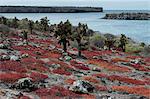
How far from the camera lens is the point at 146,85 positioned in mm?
48250

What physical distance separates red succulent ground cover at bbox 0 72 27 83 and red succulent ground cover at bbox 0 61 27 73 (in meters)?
2.69

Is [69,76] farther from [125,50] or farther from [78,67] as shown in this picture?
[125,50]

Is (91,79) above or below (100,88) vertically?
below

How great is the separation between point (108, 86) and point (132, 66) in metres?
22.1

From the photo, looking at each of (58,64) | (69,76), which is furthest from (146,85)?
(58,64)

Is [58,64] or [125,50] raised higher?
[58,64]

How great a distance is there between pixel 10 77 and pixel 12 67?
5.92 meters

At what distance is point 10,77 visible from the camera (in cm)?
4075

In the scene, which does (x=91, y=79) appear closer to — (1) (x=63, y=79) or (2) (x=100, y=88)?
(1) (x=63, y=79)

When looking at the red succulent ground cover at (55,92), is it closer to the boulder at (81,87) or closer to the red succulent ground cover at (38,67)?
the boulder at (81,87)

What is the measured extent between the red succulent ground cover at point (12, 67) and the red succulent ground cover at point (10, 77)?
2.69 meters

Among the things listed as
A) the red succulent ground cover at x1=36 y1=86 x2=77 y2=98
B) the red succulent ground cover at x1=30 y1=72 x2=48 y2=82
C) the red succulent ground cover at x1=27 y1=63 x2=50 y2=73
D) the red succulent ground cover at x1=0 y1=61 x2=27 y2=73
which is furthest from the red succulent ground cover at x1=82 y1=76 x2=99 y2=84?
the red succulent ground cover at x1=0 y1=61 x2=27 y2=73

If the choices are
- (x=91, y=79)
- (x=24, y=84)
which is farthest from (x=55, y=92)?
(x=91, y=79)

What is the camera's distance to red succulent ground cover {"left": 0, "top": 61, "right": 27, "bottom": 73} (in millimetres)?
45656
